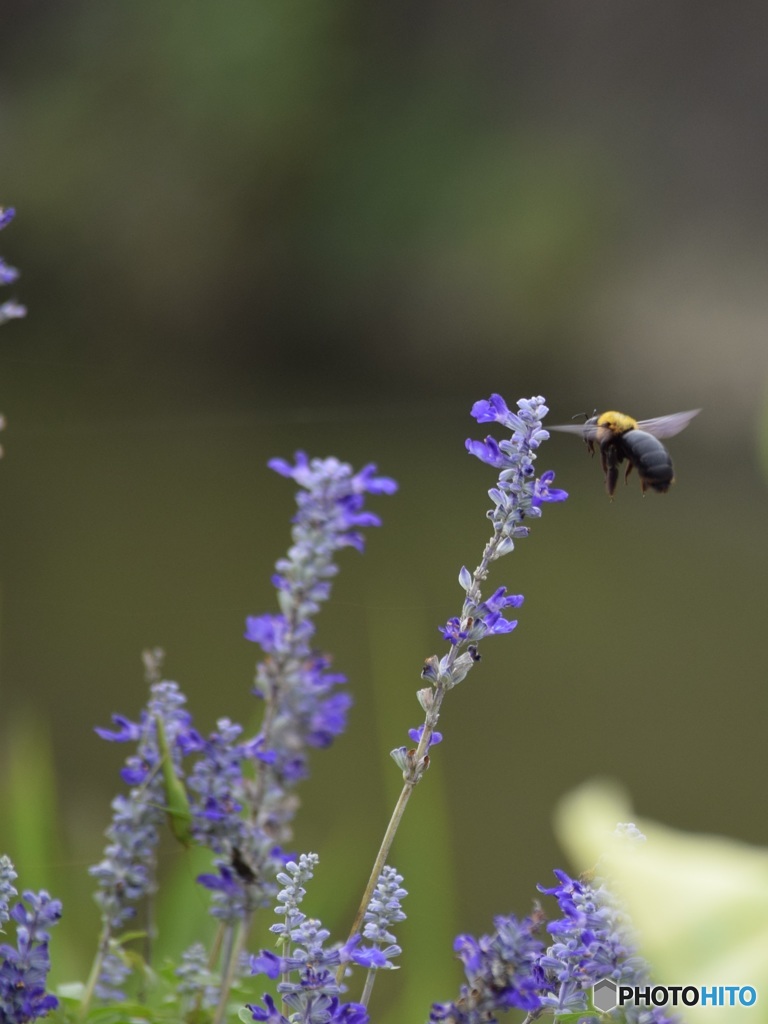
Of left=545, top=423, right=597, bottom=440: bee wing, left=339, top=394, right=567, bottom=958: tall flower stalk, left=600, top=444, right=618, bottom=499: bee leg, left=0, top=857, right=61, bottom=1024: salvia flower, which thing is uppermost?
left=600, top=444, right=618, bottom=499: bee leg

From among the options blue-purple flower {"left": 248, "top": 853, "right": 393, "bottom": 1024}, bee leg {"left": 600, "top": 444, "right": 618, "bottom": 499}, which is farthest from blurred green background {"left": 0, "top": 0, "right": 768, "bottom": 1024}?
blue-purple flower {"left": 248, "top": 853, "right": 393, "bottom": 1024}

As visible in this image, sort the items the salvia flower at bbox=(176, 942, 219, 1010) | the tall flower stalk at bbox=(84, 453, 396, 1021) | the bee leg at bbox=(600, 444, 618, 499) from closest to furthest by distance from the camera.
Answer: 1. the tall flower stalk at bbox=(84, 453, 396, 1021)
2. the salvia flower at bbox=(176, 942, 219, 1010)
3. the bee leg at bbox=(600, 444, 618, 499)

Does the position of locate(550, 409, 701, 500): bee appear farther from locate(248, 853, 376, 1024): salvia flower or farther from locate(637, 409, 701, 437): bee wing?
locate(248, 853, 376, 1024): salvia flower

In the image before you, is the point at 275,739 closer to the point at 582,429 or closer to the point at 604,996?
the point at 604,996

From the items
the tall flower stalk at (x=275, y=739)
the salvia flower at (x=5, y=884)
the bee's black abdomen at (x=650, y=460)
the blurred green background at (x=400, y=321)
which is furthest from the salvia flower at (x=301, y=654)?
the blurred green background at (x=400, y=321)

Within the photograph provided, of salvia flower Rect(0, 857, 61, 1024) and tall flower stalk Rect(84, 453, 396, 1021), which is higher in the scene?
tall flower stalk Rect(84, 453, 396, 1021)

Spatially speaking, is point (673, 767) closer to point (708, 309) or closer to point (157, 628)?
point (157, 628)

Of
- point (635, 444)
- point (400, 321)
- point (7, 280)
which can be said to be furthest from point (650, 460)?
point (400, 321)
